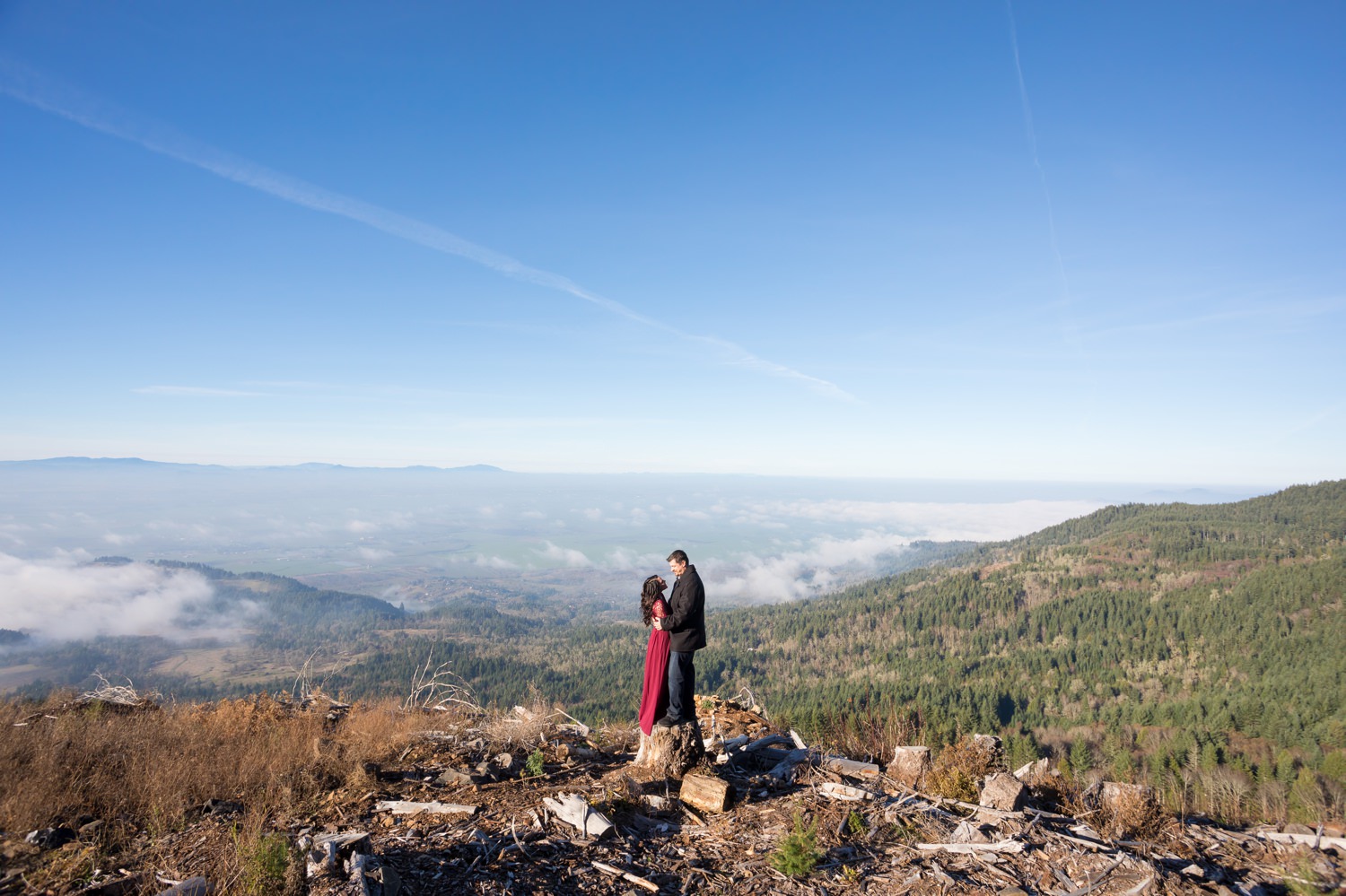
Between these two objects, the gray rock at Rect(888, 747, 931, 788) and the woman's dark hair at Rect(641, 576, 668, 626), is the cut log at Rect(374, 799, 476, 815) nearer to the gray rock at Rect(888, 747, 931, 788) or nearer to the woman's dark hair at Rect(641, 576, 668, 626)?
the woman's dark hair at Rect(641, 576, 668, 626)

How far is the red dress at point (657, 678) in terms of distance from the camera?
7.38m

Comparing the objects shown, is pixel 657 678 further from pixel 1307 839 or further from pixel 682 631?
pixel 1307 839

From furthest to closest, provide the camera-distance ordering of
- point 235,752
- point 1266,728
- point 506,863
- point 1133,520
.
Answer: point 1133,520, point 1266,728, point 235,752, point 506,863

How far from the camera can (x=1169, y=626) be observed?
396ft

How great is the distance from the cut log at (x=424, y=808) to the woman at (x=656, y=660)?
90.7 inches

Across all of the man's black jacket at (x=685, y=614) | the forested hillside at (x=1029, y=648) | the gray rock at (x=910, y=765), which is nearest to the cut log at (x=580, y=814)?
the man's black jacket at (x=685, y=614)

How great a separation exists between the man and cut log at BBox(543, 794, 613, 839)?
63.0 inches

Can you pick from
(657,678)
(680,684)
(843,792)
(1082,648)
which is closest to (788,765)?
(843,792)

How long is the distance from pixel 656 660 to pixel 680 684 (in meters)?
0.46

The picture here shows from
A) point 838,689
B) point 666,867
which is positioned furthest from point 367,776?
point 838,689

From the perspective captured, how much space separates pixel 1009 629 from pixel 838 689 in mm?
64447

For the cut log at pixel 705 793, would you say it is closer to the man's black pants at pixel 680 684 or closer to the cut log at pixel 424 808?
the man's black pants at pixel 680 684

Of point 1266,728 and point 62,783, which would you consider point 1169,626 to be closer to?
point 1266,728

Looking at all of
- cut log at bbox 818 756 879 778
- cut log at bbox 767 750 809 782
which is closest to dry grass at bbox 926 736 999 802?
cut log at bbox 818 756 879 778
